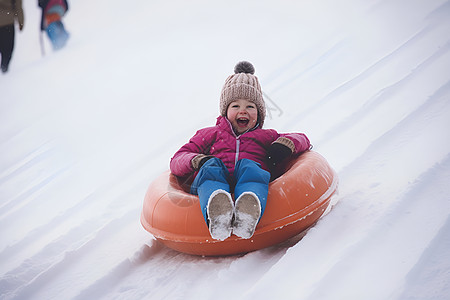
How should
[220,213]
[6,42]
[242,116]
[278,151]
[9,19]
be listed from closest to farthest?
1. [220,213]
2. [278,151]
3. [242,116]
4. [9,19]
5. [6,42]

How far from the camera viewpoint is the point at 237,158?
6.77ft

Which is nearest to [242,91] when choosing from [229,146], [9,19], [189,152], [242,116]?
[242,116]

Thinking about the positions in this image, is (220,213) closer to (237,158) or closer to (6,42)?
(237,158)

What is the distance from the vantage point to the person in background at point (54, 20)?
7.32 metres

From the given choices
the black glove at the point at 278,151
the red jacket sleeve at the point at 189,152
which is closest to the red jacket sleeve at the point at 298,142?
the black glove at the point at 278,151

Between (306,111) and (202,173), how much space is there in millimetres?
2319

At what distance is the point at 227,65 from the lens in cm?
638

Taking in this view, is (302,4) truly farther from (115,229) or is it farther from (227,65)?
(115,229)

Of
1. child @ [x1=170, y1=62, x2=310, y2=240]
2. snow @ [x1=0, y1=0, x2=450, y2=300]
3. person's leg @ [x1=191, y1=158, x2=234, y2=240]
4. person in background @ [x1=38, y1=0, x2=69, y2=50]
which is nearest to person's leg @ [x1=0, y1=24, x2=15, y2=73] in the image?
snow @ [x1=0, y1=0, x2=450, y2=300]

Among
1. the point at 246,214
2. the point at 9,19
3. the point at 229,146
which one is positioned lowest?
the point at 246,214

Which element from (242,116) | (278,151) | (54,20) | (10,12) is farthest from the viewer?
(54,20)

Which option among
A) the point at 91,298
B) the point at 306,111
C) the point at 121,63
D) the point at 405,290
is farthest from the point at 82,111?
the point at 405,290

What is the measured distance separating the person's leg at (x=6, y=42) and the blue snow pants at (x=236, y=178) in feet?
18.1

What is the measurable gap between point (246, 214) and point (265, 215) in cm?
18
